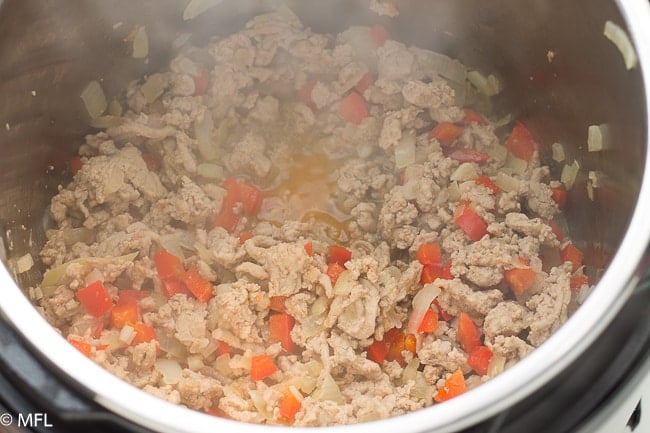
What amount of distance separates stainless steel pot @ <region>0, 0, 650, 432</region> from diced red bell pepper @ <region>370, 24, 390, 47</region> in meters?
0.03

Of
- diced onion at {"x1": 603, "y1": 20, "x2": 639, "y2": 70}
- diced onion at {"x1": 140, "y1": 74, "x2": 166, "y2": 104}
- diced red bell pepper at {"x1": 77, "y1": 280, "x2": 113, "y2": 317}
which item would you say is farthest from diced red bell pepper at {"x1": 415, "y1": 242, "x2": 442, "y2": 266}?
diced onion at {"x1": 140, "y1": 74, "x2": 166, "y2": 104}

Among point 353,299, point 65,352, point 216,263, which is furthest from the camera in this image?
point 216,263

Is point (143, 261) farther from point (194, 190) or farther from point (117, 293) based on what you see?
point (194, 190)

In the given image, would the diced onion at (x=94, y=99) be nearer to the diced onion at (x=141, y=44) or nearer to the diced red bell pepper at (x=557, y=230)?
the diced onion at (x=141, y=44)

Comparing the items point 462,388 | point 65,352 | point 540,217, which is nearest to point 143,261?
point 65,352

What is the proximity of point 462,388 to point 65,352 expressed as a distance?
0.89 m

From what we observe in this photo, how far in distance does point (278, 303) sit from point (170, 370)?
0.31 meters

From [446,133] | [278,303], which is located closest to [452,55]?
[446,133]

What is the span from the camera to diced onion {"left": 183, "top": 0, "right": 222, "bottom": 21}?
2234mm

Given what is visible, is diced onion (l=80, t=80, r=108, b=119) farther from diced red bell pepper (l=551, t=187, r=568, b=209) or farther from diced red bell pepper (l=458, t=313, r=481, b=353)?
diced red bell pepper (l=551, t=187, r=568, b=209)

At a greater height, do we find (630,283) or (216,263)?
(630,283)

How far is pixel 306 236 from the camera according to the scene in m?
2.09

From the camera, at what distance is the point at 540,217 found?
6.90ft

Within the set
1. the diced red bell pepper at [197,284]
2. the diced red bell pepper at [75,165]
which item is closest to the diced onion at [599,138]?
the diced red bell pepper at [197,284]
